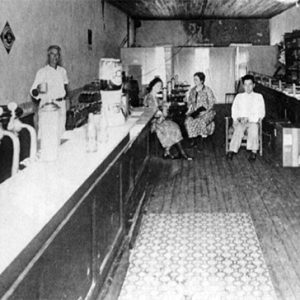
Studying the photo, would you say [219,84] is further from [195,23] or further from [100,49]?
[100,49]

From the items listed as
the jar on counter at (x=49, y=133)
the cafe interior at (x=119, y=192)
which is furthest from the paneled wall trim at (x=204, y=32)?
the jar on counter at (x=49, y=133)

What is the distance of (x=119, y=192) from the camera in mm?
3473

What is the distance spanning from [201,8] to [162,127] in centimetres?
687

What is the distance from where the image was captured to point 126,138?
3912 millimetres

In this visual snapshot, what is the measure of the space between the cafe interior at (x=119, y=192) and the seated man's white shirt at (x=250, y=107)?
34 cm

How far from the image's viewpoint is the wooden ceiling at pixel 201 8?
11576 millimetres

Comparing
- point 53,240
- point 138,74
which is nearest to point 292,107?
point 53,240

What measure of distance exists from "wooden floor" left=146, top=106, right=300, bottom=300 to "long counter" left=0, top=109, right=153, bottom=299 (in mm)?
1240

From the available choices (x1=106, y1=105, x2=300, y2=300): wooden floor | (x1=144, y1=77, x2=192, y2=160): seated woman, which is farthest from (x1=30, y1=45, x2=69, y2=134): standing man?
(x1=106, y1=105, x2=300, y2=300): wooden floor

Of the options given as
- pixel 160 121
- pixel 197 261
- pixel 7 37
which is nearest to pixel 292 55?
pixel 160 121

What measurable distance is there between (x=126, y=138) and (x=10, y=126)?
1.36 meters

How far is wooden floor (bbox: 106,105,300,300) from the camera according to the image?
3646 millimetres

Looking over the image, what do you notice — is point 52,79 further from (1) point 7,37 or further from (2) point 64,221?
(2) point 64,221

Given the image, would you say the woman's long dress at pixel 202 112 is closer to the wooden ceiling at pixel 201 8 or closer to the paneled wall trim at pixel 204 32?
the wooden ceiling at pixel 201 8
